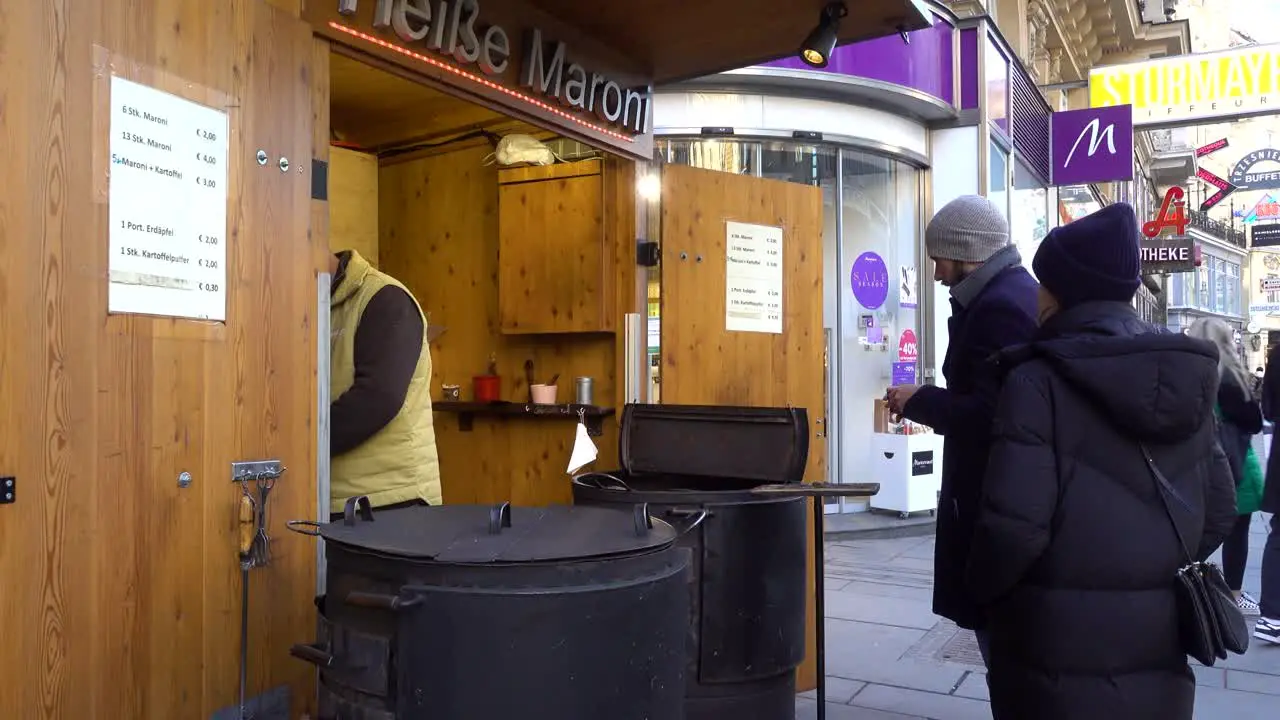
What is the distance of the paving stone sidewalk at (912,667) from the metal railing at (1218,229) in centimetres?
3222

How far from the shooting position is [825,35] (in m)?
4.49

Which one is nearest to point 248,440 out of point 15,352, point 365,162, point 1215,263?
point 15,352

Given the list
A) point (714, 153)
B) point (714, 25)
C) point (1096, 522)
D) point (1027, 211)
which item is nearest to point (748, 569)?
point (1096, 522)

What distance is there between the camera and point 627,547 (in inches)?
96.9

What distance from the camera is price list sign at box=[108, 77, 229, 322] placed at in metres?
2.62

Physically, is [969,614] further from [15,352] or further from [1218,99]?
[1218,99]

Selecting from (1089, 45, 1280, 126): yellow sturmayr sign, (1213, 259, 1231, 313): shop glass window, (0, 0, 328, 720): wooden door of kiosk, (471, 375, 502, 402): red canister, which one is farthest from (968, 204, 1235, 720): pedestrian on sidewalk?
(1213, 259, 1231, 313): shop glass window

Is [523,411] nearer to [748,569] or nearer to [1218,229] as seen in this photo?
[748,569]

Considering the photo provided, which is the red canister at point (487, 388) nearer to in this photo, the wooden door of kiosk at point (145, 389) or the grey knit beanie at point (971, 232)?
the wooden door of kiosk at point (145, 389)

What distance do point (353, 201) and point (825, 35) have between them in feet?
10.8

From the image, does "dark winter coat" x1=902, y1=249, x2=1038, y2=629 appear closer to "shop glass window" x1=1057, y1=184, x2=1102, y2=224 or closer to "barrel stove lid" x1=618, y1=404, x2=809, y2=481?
"barrel stove lid" x1=618, y1=404, x2=809, y2=481

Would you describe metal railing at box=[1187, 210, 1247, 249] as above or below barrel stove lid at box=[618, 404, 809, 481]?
above

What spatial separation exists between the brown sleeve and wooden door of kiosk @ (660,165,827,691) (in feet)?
5.72

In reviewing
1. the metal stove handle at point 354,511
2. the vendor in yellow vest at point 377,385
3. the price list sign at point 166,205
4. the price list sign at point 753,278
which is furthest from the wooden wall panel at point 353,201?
the metal stove handle at point 354,511
